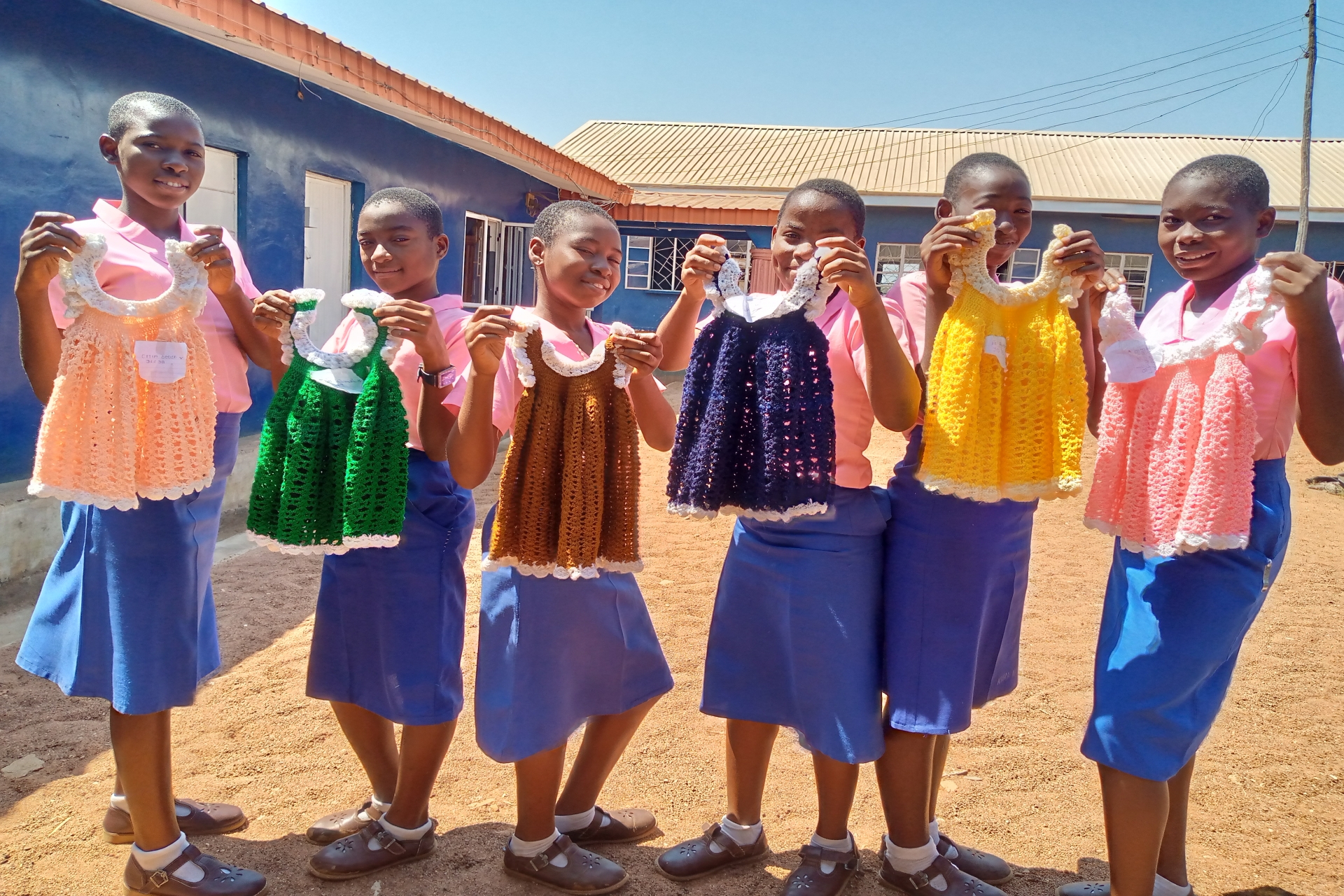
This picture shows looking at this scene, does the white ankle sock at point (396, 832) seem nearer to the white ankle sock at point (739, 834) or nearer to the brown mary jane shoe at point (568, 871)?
the brown mary jane shoe at point (568, 871)

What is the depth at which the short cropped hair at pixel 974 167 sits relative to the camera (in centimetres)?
229

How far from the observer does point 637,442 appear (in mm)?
2463

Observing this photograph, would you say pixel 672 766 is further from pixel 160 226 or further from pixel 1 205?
pixel 1 205

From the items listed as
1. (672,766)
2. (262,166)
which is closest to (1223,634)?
(672,766)

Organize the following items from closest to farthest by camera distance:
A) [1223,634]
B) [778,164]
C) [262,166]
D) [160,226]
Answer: [1223,634] < [160,226] < [262,166] < [778,164]

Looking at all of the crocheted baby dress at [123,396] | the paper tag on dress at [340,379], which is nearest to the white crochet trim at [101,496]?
the crocheted baby dress at [123,396]

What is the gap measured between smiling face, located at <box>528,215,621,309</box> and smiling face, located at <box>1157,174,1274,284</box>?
4.52 ft

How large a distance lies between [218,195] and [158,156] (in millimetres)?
5131

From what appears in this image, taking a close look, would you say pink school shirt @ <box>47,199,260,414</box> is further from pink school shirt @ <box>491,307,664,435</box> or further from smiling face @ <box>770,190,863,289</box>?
smiling face @ <box>770,190,863,289</box>

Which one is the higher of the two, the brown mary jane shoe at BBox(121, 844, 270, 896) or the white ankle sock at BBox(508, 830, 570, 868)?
the white ankle sock at BBox(508, 830, 570, 868)

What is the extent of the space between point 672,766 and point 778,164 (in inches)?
818

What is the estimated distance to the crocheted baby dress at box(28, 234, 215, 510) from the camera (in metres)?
2.23

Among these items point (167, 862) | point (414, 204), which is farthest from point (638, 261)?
point (167, 862)

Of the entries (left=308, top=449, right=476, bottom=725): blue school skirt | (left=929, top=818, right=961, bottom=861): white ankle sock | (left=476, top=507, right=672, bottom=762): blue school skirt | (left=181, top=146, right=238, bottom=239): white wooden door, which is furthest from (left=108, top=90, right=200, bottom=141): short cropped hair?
(left=181, top=146, right=238, bottom=239): white wooden door
